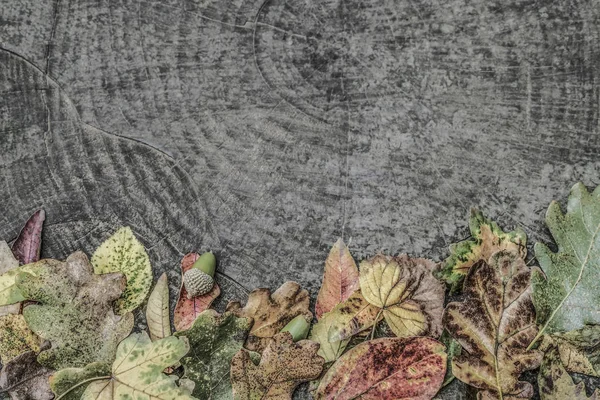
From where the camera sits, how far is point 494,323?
1232 mm

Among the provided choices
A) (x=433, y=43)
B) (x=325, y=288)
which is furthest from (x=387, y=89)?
(x=325, y=288)

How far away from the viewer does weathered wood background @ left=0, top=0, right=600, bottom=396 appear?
127 cm

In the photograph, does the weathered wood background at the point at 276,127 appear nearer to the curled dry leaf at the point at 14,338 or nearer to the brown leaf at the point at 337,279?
the brown leaf at the point at 337,279

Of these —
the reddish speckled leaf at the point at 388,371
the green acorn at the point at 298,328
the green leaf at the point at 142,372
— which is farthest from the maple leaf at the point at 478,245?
the green leaf at the point at 142,372

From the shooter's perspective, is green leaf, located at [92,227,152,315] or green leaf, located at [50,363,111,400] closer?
green leaf, located at [50,363,111,400]

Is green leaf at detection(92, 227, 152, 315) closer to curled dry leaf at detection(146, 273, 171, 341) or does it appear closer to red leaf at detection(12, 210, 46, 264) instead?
curled dry leaf at detection(146, 273, 171, 341)

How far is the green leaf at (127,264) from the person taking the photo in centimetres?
131

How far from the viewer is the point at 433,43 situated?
50.4 inches

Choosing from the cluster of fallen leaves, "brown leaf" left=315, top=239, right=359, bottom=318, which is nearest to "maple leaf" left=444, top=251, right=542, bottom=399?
the cluster of fallen leaves

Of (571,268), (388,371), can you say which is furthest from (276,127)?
(571,268)

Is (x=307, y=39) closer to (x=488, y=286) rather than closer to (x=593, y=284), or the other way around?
(x=488, y=286)

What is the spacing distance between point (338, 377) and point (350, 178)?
41 centimetres

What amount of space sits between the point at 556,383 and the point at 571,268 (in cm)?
23

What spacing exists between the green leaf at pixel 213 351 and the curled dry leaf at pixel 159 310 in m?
0.06
